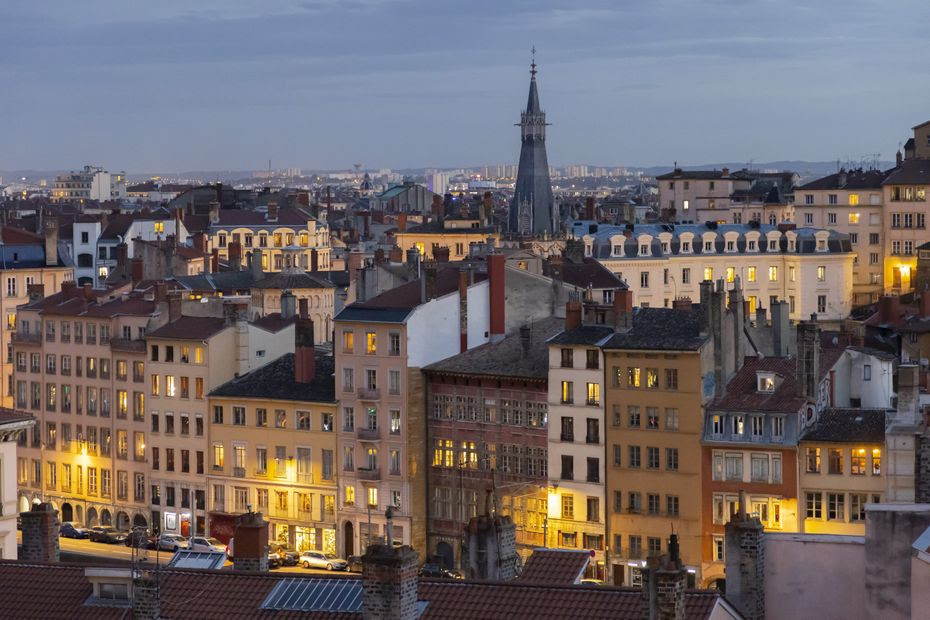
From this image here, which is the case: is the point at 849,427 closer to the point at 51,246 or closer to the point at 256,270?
the point at 256,270

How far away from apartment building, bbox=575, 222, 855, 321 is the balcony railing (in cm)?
4488

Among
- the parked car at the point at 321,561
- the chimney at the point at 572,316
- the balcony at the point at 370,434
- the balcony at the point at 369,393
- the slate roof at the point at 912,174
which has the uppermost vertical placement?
the slate roof at the point at 912,174

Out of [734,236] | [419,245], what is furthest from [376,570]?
[419,245]

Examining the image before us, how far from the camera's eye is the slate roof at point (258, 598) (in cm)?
3172

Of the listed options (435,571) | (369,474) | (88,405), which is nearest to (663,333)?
(435,571)

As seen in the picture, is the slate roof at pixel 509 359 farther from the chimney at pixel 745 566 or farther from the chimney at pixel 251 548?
the chimney at pixel 745 566

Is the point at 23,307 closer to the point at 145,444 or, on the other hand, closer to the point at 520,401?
the point at 145,444

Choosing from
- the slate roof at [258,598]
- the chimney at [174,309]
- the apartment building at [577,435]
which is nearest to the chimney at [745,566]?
the slate roof at [258,598]

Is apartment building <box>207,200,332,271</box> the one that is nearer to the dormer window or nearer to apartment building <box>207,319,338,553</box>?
apartment building <box>207,319,338,553</box>

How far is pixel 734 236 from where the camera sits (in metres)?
126

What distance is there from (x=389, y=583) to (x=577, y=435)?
44684mm

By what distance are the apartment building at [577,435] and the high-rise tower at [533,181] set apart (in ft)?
225

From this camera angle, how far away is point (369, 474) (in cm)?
7938

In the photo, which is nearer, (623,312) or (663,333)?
(663,333)
